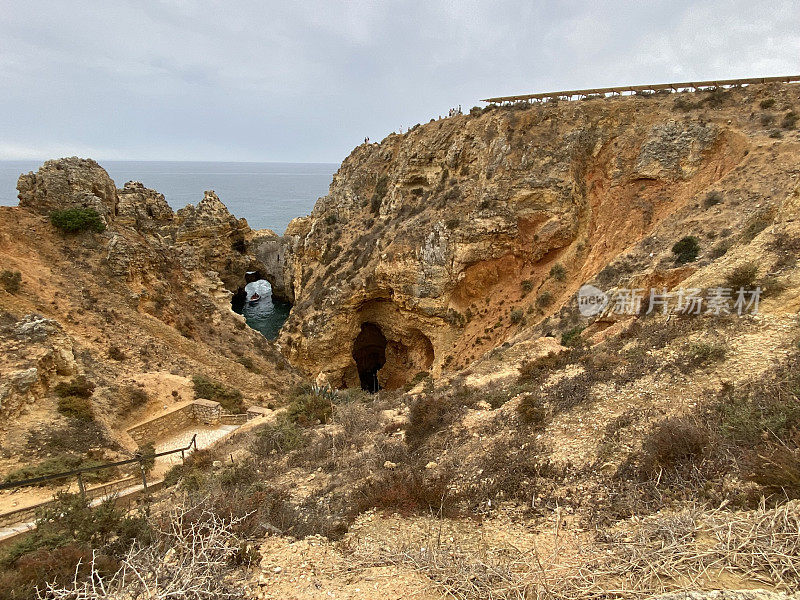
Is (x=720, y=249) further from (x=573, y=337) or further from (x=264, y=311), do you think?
(x=264, y=311)

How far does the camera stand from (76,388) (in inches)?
495

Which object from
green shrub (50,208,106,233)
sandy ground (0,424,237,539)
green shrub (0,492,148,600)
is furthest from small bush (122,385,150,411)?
green shrub (50,208,106,233)

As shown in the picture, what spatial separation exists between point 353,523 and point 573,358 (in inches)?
318

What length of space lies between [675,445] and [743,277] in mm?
7124

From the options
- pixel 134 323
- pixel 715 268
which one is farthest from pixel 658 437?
pixel 134 323

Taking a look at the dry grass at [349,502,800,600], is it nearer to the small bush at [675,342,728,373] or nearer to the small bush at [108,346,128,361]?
the small bush at [675,342,728,373]

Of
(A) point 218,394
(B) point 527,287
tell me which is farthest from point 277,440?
(B) point 527,287

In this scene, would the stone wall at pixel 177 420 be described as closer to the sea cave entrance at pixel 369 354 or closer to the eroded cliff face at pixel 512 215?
the eroded cliff face at pixel 512 215

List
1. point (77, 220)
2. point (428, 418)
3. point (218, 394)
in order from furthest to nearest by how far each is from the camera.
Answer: point (77, 220) < point (218, 394) < point (428, 418)

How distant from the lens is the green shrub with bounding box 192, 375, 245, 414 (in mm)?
16047

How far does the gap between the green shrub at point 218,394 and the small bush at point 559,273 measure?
1765cm

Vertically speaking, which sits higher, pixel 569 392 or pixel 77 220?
pixel 77 220

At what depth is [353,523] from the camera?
6441 mm

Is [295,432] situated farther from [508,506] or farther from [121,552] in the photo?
[508,506]
